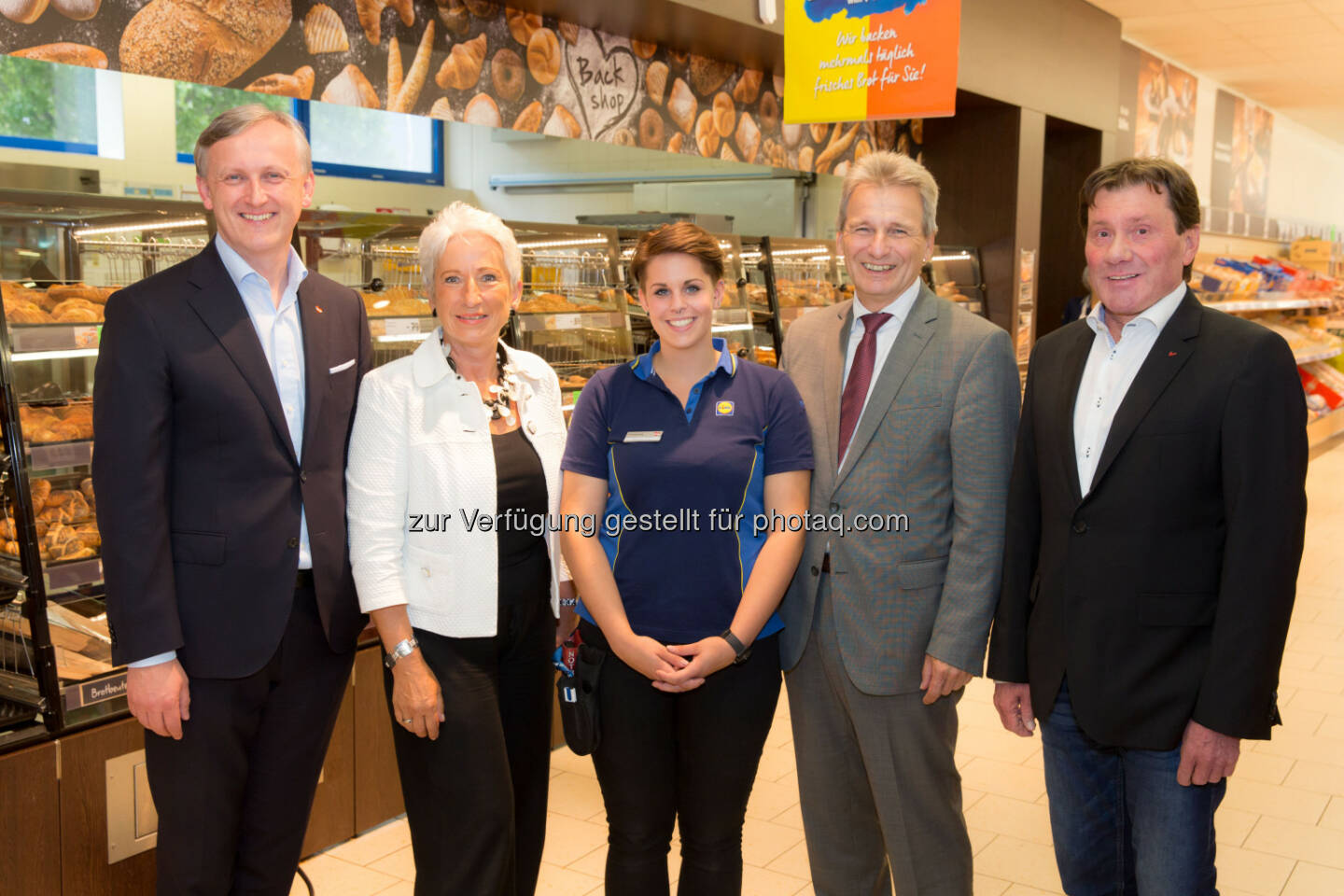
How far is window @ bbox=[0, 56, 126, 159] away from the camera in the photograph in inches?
177

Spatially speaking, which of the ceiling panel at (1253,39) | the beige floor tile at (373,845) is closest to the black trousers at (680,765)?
the beige floor tile at (373,845)

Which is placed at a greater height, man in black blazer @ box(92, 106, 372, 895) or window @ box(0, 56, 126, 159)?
window @ box(0, 56, 126, 159)

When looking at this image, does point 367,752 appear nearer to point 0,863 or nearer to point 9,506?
point 0,863

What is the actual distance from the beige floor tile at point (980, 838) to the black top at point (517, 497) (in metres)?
1.92

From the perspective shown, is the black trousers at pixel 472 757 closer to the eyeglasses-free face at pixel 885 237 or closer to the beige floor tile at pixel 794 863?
the eyeglasses-free face at pixel 885 237

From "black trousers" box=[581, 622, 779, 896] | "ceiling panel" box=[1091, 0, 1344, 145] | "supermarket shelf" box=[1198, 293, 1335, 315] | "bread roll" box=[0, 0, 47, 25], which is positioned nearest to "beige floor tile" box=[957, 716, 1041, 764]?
"black trousers" box=[581, 622, 779, 896]

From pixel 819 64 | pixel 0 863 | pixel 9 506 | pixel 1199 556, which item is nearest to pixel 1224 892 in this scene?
pixel 1199 556

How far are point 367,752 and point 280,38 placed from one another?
2.35m

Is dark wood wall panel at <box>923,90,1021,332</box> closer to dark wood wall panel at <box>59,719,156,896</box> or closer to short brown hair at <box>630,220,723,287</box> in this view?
short brown hair at <box>630,220,723,287</box>

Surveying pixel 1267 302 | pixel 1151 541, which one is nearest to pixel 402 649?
pixel 1151 541

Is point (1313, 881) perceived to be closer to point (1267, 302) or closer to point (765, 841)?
point (765, 841)

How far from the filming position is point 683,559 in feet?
6.89

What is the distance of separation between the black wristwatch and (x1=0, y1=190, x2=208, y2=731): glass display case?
1.64 metres

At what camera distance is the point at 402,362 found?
215 cm
